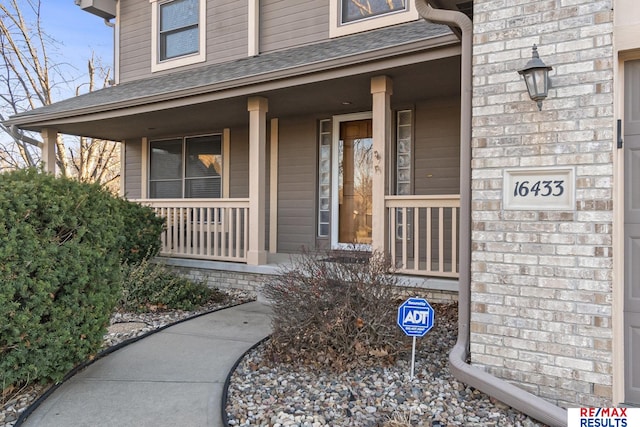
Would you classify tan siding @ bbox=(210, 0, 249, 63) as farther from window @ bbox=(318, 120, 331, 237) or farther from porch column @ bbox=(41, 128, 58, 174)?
porch column @ bbox=(41, 128, 58, 174)

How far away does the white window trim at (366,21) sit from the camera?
20.9 feet

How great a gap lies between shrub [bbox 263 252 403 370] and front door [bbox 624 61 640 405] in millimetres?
1570

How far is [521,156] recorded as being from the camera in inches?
120

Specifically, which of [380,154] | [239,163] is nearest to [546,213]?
[380,154]

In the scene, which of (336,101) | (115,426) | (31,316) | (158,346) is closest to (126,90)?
(336,101)

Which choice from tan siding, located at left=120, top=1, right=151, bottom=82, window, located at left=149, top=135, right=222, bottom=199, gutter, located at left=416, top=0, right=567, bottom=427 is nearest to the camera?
gutter, located at left=416, top=0, right=567, bottom=427

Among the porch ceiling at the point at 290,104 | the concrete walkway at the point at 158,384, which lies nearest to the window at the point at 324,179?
the porch ceiling at the point at 290,104

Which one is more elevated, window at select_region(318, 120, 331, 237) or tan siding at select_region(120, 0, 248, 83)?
tan siding at select_region(120, 0, 248, 83)

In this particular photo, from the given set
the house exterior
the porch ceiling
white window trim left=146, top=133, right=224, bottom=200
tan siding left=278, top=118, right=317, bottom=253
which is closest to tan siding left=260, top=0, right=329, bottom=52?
the house exterior

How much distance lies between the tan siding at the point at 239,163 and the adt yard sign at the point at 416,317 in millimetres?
5492

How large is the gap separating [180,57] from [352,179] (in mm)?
4438

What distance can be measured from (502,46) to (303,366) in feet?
9.41

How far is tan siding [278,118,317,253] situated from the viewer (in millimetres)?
7527

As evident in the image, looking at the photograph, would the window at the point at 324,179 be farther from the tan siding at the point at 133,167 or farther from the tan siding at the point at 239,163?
the tan siding at the point at 133,167
